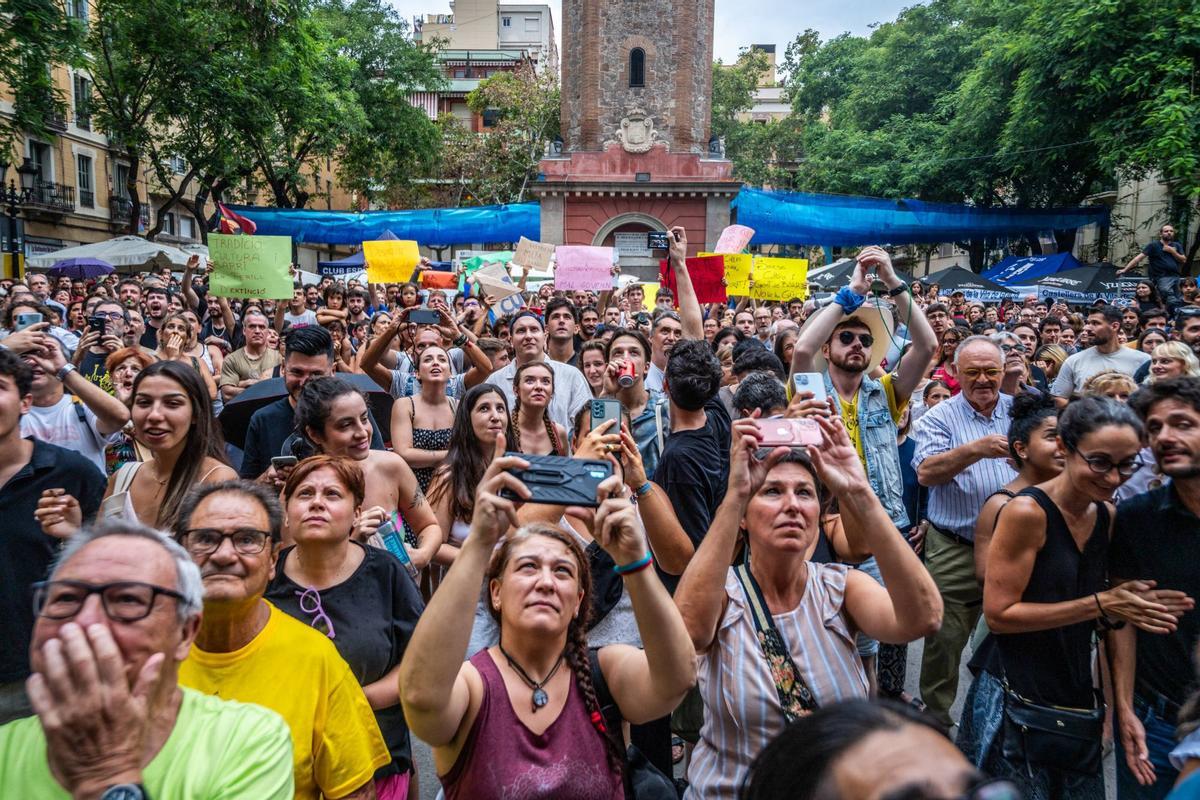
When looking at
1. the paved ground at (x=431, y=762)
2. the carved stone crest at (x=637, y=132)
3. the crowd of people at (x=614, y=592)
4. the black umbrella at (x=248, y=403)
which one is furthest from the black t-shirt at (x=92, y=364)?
the carved stone crest at (x=637, y=132)

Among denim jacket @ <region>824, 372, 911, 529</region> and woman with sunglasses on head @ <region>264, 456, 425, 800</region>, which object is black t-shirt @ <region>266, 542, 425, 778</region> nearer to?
woman with sunglasses on head @ <region>264, 456, 425, 800</region>

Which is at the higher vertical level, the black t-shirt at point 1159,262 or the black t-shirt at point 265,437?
the black t-shirt at point 1159,262

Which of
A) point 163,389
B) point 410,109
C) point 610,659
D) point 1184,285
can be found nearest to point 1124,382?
point 610,659

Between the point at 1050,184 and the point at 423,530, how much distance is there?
1120 inches

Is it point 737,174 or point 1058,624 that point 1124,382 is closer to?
point 1058,624

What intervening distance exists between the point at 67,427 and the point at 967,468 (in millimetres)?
4401

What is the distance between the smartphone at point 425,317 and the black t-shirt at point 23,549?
127 inches

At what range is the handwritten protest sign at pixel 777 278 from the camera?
10625 mm

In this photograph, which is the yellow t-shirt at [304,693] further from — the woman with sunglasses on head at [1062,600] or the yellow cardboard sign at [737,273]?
the yellow cardboard sign at [737,273]

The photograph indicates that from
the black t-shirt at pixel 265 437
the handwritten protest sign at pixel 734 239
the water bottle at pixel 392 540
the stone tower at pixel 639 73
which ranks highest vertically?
the stone tower at pixel 639 73

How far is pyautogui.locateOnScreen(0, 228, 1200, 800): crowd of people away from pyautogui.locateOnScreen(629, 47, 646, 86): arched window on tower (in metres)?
25.9

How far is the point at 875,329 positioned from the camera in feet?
14.8

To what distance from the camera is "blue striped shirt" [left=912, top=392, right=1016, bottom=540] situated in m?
4.23

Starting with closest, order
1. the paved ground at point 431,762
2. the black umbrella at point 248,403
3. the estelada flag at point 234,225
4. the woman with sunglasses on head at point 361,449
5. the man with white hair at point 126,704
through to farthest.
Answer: the man with white hair at point 126,704 → the woman with sunglasses on head at point 361,449 → the paved ground at point 431,762 → the black umbrella at point 248,403 → the estelada flag at point 234,225
